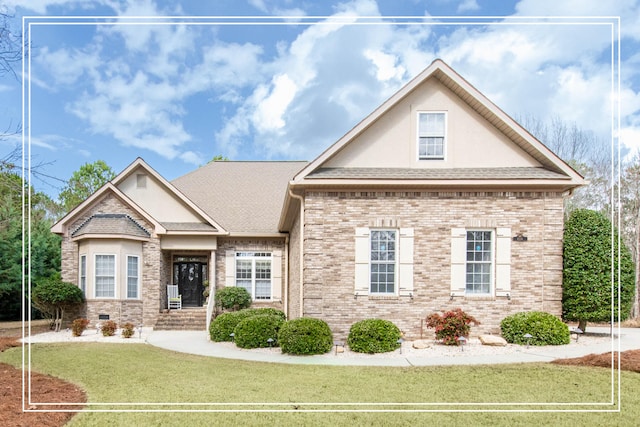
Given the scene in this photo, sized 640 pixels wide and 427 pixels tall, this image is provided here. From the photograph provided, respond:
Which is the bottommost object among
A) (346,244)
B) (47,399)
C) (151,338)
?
(151,338)

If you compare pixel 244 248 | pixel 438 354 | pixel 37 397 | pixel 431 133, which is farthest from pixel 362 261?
pixel 37 397

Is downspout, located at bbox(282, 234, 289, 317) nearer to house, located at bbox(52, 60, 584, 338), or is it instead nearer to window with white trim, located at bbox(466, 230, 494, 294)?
house, located at bbox(52, 60, 584, 338)

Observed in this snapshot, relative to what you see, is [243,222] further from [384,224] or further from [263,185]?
[384,224]

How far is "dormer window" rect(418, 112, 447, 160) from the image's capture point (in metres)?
12.4

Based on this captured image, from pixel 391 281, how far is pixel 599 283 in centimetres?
553

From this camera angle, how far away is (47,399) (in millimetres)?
6621

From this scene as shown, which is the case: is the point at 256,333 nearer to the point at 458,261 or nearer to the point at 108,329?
the point at 458,261

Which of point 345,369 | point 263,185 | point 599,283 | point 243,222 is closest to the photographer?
point 345,369

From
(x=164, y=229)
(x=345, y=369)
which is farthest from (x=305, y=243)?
(x=164, y=229)

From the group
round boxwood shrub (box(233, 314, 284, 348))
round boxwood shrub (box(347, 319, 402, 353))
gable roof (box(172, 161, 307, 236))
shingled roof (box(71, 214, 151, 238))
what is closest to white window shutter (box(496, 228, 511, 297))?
round boxwood shrub (box(347, 319, 402, 353))

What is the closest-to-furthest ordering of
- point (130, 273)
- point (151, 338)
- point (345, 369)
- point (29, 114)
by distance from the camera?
point (29, 114) → point (345, 369) → point (151, 338) → point (130, 273)

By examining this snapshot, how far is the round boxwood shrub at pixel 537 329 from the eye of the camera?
424 inches

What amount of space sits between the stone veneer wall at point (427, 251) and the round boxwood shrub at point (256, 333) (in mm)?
1029

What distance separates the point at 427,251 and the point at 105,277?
39.4 feet
